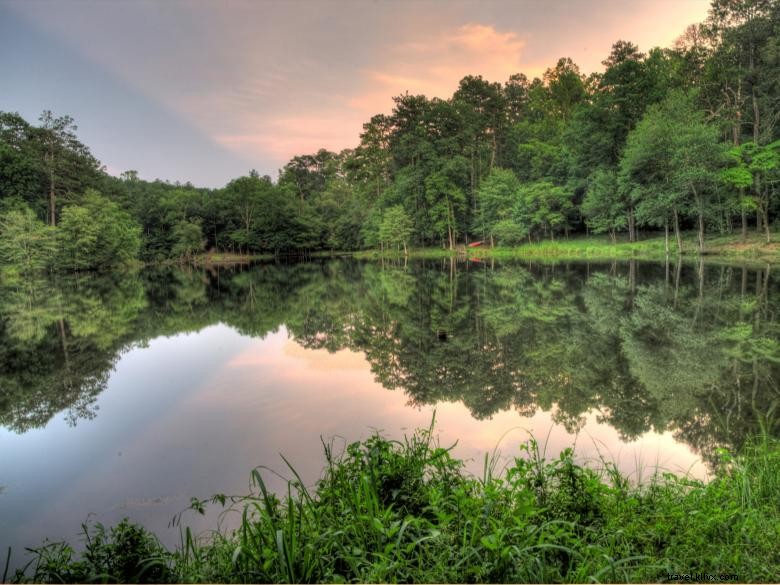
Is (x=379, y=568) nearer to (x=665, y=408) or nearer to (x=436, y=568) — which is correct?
(x=436, y=568)

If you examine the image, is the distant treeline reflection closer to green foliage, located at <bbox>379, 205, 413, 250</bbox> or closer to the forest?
the forest

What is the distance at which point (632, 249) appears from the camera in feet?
116

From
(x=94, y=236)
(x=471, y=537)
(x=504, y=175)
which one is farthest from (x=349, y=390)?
(x=94, y=236)

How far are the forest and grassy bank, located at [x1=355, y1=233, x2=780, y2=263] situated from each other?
2.79 feet

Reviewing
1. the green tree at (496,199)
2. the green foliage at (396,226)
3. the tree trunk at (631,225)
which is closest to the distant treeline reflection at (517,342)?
the tree trunk at (631,225)

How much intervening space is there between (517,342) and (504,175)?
40566 millimetres

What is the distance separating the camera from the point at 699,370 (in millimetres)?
7480

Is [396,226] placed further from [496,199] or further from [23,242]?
[23,242]

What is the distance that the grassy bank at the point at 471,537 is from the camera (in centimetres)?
245

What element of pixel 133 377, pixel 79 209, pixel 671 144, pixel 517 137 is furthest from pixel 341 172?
pixel 133 377

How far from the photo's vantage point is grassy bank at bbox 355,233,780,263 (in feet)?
94.0

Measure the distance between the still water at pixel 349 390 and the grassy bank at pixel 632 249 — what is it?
16.8 meters

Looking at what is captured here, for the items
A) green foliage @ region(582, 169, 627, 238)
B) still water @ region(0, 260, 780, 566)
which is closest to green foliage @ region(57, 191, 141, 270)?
still water @ region(0, 260, 780, 566)

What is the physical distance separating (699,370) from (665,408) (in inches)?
79.1
